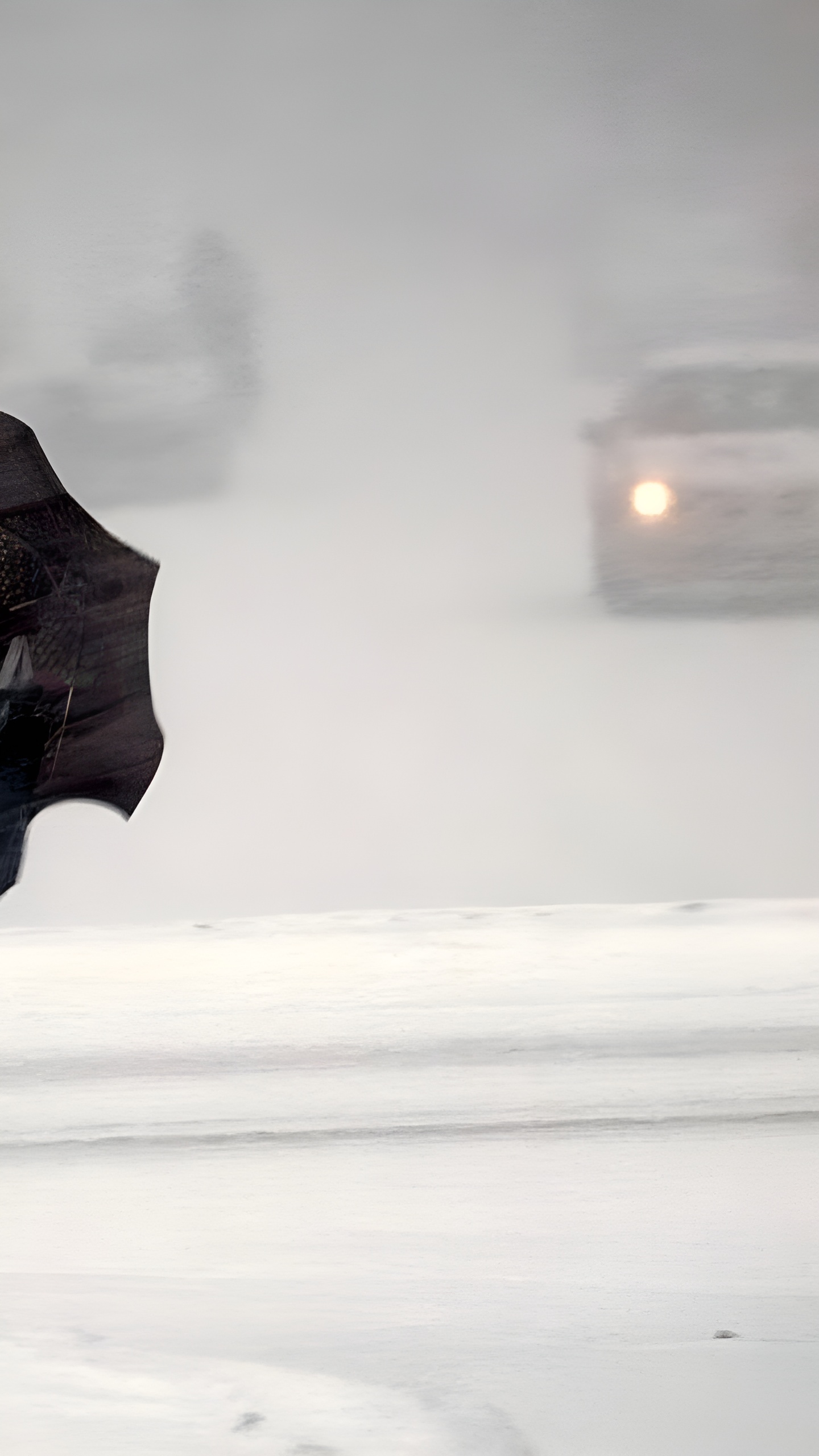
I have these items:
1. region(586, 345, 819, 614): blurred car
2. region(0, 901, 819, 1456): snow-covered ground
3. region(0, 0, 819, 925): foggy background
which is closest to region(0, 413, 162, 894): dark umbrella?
region(0, 0, 819, 925): foggy background

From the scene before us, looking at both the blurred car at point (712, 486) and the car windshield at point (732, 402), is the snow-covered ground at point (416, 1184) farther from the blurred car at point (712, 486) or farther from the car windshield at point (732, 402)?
the car windshield at point (732, 402)

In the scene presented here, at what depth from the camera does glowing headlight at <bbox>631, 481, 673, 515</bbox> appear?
0.98 meters

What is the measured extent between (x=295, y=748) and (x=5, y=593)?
0.31m

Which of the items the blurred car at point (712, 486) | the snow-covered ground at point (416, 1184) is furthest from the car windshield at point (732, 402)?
the snow-covered ground at point (416, 1184)

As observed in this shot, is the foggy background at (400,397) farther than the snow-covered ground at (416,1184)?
Yes

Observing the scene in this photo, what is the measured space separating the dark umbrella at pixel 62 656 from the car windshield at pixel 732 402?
514mm

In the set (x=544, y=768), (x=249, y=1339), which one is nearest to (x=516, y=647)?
(x=544, y=768)

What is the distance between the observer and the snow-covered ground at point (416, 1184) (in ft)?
2.82

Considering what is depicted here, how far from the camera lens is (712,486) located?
982mm

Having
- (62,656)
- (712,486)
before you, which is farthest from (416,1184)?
(712,486)

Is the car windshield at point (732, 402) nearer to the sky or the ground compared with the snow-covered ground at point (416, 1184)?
nearer to the sky

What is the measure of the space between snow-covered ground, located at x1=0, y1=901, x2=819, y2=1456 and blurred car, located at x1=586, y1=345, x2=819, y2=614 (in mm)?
309

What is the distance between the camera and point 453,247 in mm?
1005

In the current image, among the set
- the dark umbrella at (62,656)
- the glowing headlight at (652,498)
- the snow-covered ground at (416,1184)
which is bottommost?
the snow-covered ground at (416,1184)
